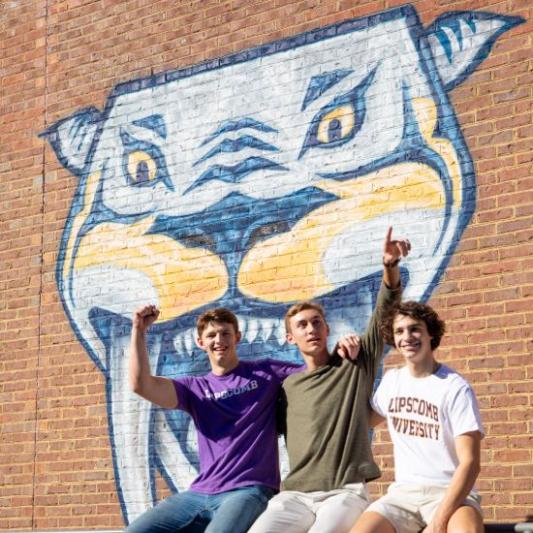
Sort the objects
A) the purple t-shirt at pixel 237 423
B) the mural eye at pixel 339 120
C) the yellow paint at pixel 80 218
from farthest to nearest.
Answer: the yellow paint at pixel 80 218, the mural eye at pixel 339 120, the purple t-shirt at pixel 237 423

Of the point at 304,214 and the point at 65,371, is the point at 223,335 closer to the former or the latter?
the point at 304,214

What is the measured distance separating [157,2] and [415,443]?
4553 mm

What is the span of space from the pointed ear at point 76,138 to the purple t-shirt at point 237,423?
3.24 metres

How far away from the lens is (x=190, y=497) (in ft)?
15.5

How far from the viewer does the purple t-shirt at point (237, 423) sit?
185 inches

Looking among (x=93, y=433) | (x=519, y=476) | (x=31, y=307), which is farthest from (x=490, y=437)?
(x=31, y=307)

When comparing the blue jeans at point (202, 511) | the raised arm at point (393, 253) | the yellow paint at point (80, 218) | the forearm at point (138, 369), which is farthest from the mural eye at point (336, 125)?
the blue jeans at point (202, 511)

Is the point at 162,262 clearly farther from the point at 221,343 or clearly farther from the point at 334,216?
the point at 221,343

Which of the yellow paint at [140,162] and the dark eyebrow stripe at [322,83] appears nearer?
the dark eyebrow stripe at [322,83]

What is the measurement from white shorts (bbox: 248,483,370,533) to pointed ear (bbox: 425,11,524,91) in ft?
9.43

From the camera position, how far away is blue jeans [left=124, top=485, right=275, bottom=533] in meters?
4.49

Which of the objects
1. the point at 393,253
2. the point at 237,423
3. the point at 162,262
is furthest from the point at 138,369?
the point at 162,262

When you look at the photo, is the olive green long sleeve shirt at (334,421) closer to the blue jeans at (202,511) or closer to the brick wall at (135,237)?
the blue jeans at (202,511)

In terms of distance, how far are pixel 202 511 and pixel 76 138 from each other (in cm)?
401
